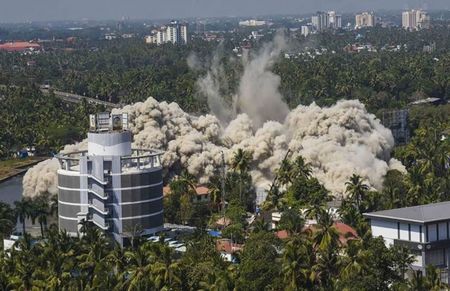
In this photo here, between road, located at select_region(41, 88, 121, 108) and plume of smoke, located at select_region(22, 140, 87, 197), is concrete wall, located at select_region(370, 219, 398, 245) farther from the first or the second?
road, located at select_region(41, 88, 121, 108)

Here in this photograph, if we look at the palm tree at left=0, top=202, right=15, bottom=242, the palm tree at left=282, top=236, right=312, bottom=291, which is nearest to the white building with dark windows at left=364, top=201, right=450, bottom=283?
the palm tree at left=282, top=236, right=312, bottom=291

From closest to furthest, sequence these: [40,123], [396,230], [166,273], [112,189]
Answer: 1. [166,273]
2. [396,230]
3. [112,189]
4. [40,123]

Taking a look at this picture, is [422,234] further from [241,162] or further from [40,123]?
[40,123]

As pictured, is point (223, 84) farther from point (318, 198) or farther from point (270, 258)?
point (270, 258)

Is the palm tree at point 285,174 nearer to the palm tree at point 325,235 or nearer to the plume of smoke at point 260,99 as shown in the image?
the plume of smoke at point 260,99

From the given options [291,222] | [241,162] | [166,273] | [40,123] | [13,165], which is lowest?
[13,165]

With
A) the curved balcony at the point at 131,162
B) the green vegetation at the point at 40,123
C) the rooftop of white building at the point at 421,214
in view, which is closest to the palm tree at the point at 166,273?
the rooftop of white building at the point at 421,214

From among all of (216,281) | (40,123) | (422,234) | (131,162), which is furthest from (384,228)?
(40,123)
